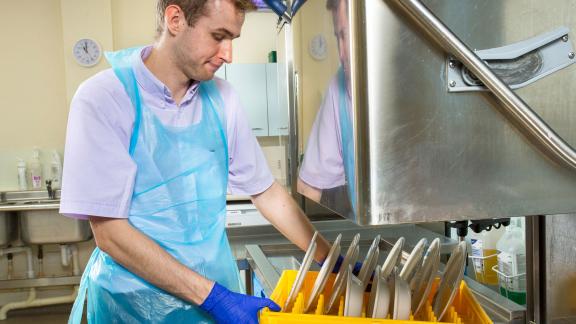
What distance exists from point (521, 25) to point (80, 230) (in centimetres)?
346

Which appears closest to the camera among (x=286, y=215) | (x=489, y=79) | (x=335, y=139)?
(x=489, y=79)

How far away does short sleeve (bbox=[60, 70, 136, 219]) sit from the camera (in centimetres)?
106

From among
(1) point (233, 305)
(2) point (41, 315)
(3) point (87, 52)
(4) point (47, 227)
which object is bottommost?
(2) point (41, 315)

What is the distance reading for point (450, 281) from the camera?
0.82 meters

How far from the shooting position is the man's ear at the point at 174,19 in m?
1.10

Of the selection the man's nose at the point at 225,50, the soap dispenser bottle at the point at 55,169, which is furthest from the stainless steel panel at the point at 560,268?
the soap dispenser bottle at the point at 55,169

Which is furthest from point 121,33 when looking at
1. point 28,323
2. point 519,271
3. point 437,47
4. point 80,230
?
point 437,47

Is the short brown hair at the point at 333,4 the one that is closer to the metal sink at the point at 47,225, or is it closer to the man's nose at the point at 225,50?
the man's nose at the point at 225,50

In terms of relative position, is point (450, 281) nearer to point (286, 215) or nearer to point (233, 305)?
point (233, 305)

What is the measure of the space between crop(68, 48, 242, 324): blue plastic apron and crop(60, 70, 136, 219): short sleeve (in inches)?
2.4

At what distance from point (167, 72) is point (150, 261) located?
18.4 inches

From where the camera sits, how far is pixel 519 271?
4.03 feet

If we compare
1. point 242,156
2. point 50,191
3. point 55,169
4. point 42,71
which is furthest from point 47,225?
point 242,156

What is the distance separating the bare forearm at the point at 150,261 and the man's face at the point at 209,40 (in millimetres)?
401
